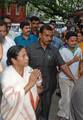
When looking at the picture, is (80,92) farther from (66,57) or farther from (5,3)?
(5,3)

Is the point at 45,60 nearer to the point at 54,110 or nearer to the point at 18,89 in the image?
the point at 18,89

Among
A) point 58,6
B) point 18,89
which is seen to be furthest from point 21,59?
point 58,6

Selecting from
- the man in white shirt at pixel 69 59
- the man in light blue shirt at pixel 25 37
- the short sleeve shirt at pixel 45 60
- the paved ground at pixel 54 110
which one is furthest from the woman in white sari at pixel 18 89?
the paved ground at pixel 54 110

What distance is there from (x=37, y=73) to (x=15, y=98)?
38cm

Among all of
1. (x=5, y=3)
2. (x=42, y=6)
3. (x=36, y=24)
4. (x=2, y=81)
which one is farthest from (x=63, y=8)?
(x=2, y=81)

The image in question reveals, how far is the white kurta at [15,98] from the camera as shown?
570cm

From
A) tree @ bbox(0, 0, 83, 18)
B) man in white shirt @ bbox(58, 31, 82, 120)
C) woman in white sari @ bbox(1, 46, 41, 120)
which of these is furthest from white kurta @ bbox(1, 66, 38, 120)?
tree @ bbox(0, 0, 83, 18)

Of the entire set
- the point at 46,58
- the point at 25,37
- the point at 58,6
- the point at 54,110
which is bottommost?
the point at 58,6

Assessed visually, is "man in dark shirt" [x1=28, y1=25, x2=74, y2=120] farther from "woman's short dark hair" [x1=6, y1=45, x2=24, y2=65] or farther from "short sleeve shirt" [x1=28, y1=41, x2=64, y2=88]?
"woman's short dark hair" [x1=6, y1=45, x2=24, y2=65]

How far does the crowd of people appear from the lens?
18.7ft

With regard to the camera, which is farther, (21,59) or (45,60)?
(45,60)

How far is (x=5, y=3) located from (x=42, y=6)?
3.93 m

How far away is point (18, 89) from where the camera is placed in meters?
5.76

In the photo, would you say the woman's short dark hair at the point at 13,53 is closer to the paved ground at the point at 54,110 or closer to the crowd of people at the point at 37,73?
the crowd of people at the point at 37,73
